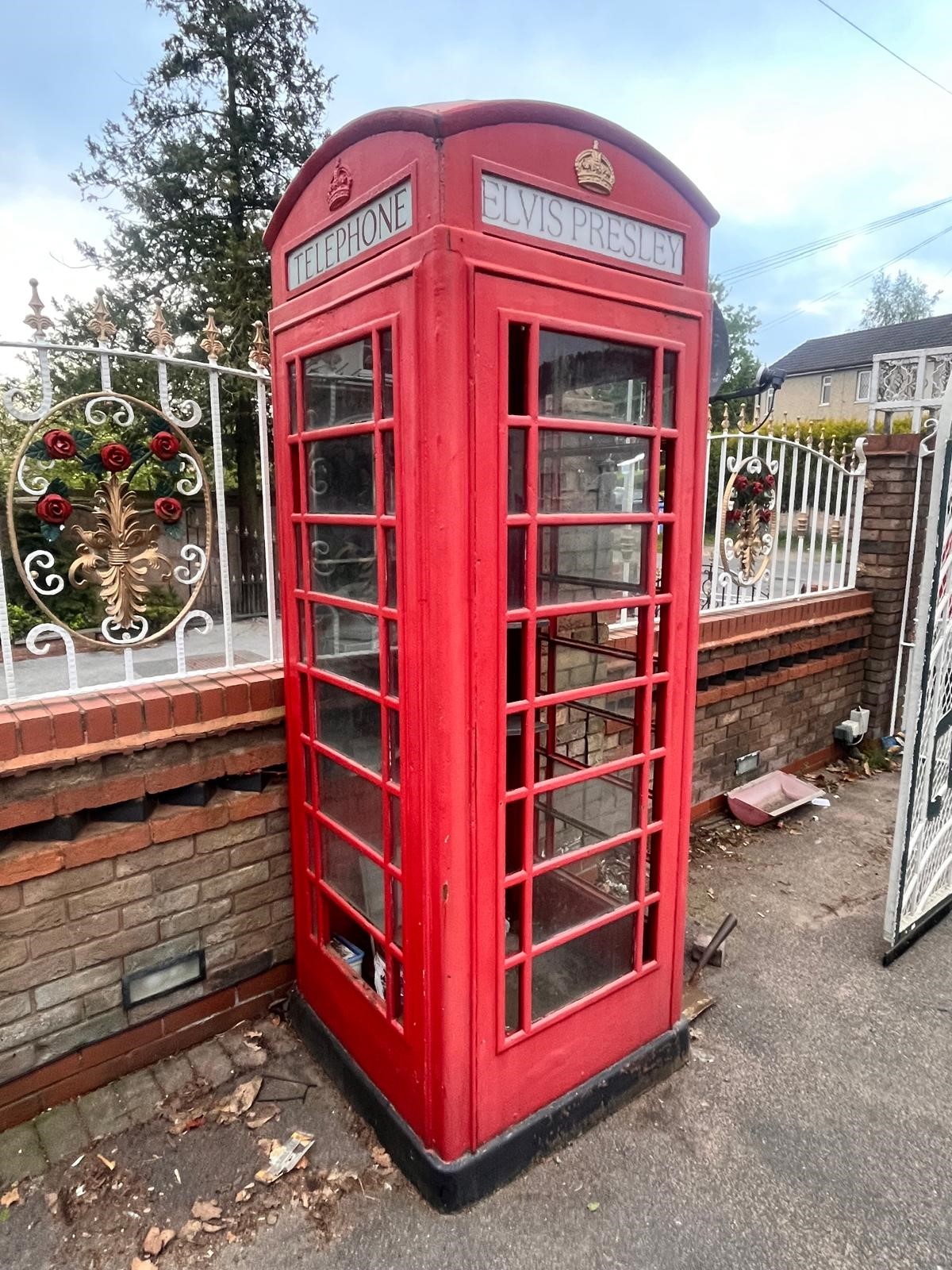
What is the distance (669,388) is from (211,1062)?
289 cm

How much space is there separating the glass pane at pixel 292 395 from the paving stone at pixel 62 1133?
2444 millimetres

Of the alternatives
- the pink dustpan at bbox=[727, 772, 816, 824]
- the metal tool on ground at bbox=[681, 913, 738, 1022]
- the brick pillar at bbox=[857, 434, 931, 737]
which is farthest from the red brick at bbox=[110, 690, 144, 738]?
the brick pillar at bbox=[857, 434, 931, 737]

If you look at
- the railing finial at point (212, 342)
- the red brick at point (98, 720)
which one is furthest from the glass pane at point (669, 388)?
the red brick at point (98, 720)

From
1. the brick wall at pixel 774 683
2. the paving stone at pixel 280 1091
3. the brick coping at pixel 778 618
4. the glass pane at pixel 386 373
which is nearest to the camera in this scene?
the glass pane at pixel 386 373

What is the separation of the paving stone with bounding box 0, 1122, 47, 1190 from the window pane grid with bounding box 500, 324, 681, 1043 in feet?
5.16

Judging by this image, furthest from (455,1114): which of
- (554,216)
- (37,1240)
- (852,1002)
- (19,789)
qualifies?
(554,216)

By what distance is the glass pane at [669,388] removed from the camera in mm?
2270

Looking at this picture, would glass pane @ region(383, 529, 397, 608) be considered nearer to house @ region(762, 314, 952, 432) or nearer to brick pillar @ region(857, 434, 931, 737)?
brick pillar @ region(857, 434, 931, 737)

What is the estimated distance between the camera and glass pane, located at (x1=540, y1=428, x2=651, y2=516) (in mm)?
2141

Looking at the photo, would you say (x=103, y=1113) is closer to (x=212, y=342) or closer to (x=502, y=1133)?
(x=502, y=1133)

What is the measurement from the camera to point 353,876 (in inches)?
99.7

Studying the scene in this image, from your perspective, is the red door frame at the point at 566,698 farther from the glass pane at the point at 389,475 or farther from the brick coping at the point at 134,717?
the brick coping at the point at 134,717

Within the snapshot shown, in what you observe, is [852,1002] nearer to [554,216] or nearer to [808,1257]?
[808,1257]

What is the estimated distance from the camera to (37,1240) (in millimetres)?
2105
